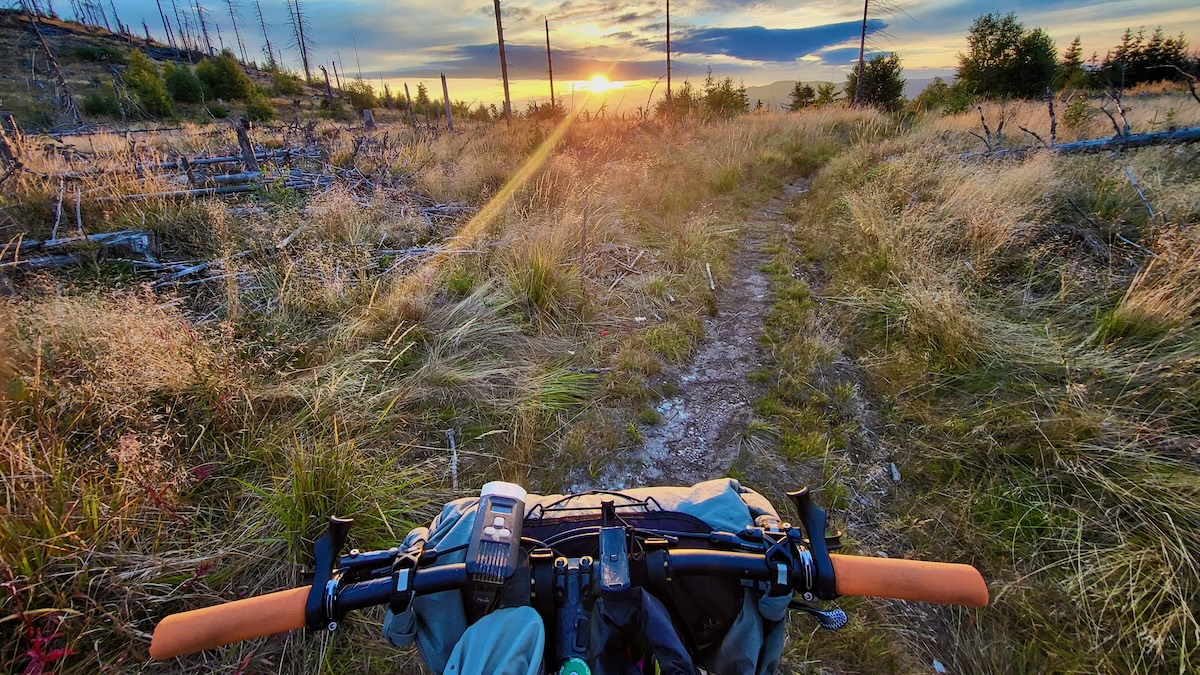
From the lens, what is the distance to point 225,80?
95.9 ft

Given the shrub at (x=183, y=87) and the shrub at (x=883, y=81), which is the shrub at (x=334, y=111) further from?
the shrub at (x=883, y=81)

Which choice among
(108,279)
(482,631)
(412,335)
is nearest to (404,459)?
(412,335)

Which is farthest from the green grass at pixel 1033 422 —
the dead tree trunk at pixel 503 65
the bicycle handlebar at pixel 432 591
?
the dead tree trunk at pixel 503 65

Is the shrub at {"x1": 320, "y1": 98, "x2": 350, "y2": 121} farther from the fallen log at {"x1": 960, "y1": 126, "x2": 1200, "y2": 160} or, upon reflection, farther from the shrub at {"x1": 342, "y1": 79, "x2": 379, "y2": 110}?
the fallen log at {"x1": 960, "y1": 126, "x2": 1200, "y2": 160}

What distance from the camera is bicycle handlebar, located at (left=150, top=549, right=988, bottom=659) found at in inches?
33.1

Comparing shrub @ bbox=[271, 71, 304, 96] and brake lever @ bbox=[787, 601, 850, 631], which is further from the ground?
shrub @ bbox=[271, 71, 304, 96]

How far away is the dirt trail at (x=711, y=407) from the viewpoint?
8.91 feet

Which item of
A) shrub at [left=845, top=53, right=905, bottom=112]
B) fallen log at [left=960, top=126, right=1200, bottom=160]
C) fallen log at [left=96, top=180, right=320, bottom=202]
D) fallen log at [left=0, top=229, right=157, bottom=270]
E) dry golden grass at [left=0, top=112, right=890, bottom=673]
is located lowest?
dry golden grass at [left=0, top=112, right=890, bottom=673]

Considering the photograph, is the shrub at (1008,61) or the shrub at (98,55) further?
the shrub at (98,55)

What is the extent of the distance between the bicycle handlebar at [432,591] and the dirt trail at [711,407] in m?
1.74

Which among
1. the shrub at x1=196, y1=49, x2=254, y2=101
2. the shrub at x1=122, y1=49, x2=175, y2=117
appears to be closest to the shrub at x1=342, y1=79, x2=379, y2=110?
the shrub at x1=196, y1=49, x2=254, y2=101

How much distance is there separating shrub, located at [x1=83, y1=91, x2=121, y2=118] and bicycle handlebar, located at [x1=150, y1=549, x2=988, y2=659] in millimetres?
33756

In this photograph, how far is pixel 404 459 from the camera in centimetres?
259

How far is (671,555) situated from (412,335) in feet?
9.79
